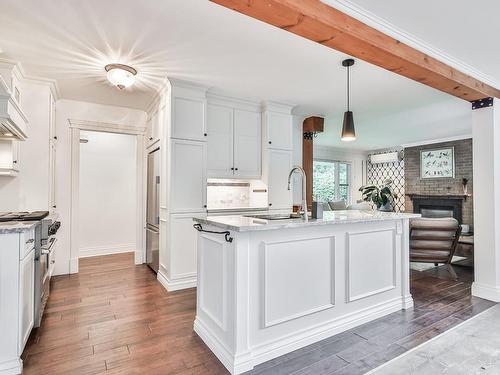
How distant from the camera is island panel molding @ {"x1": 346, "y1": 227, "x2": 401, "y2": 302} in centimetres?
251

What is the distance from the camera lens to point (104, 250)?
546 centimetres

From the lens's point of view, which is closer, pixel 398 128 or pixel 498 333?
pixel 498 333

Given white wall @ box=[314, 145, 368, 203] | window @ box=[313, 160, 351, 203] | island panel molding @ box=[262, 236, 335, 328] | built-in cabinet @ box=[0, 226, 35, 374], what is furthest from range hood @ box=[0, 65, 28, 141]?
white wall @ box=[314, 145, 368, 203]

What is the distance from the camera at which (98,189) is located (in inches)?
219

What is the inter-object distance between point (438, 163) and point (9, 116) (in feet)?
28.1

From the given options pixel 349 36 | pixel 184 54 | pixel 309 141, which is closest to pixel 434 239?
pixel 309 141

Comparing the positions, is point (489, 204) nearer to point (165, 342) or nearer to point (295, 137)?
point (295, 137)

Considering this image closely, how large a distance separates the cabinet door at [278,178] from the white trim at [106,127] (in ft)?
7.32

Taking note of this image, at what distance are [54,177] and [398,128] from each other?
6.40 meters

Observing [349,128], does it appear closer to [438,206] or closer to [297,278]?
[297,278]

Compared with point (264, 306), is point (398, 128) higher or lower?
higher

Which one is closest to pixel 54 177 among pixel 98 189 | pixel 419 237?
pixel 98 189

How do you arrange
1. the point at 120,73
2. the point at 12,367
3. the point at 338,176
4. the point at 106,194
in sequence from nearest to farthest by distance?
the point at 12,367, the point at 120,73, the point at 106,194, the point at 338,176

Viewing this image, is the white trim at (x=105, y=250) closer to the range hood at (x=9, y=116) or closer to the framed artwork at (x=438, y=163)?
the range hood at (x=9, y=116)
